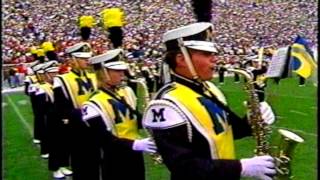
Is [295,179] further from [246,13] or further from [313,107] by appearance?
[246,13]

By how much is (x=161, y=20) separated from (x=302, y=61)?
3877cm

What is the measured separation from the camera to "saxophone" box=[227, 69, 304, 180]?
11.3ft

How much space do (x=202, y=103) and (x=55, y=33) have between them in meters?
36.3

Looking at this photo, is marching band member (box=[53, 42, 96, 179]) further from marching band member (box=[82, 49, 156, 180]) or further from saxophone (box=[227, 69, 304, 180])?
saxophone (box=[227, 69, 304, 180])

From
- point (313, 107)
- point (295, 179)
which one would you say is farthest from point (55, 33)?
point (295, 179)

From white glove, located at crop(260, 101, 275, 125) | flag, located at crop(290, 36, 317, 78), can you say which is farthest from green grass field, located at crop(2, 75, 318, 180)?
flag, located at crop(290, 36, 317, 78)

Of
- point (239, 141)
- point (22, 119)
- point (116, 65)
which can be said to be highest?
point (116, 65)

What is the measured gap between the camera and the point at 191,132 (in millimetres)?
3402

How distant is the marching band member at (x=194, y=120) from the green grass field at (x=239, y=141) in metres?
1.12

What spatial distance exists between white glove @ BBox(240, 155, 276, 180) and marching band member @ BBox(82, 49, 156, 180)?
1883mm

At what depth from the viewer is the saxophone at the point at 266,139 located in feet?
11.3

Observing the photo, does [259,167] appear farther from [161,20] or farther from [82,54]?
[161,20]

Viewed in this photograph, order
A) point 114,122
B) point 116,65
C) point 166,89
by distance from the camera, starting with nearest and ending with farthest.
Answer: point 166,89
point 114,122
point 116,65

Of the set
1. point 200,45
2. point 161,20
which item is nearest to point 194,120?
point 200,45
